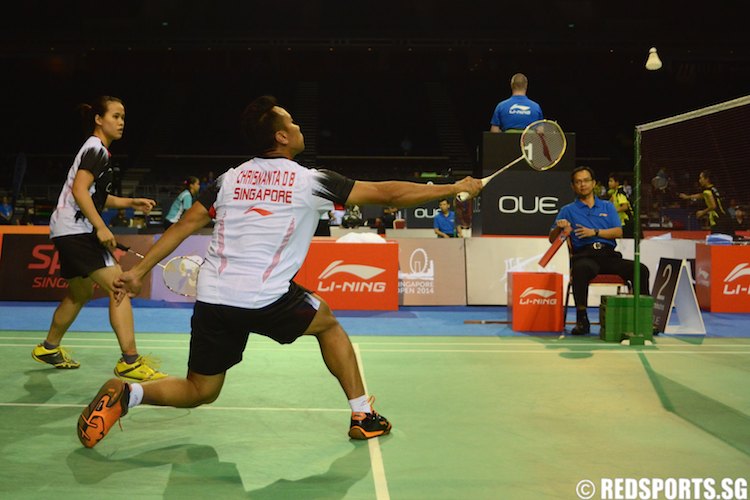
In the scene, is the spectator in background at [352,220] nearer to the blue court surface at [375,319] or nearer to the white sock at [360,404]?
the blue court surface at [375,319]

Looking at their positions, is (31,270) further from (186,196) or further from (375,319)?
(375,319)

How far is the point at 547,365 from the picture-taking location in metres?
6.17

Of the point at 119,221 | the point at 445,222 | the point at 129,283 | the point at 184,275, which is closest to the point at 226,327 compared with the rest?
the point at 129,283

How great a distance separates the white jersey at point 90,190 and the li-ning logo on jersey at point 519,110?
6.15m

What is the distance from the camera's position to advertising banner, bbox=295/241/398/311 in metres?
9.57

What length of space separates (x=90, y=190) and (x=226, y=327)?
2.18 meters

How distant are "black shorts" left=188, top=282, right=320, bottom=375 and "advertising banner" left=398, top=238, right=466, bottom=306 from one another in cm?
649

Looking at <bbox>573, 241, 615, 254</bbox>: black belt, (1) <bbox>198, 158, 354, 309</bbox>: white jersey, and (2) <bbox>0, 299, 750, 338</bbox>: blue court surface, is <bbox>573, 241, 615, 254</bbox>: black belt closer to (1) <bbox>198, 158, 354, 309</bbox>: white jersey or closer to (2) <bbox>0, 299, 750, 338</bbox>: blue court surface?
(2) <bbox>0, 299, 750, 338</bbox>: blue court surface

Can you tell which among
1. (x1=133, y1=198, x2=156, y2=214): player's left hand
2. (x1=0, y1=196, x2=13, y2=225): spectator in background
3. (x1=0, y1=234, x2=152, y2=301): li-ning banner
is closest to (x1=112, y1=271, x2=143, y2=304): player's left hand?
(x1=133, y1=198, x2=156, y2=214): player's left hand

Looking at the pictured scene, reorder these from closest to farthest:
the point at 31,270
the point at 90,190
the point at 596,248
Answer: the point at 90,190 → the point at 596,248 → the point at 31,270

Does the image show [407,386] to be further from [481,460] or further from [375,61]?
[375,61]

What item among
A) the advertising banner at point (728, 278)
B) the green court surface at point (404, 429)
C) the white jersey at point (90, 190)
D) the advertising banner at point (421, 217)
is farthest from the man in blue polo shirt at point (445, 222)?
the white jersey at point (90, 190)

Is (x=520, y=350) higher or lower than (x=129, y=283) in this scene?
lower

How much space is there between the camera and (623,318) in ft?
24.1
